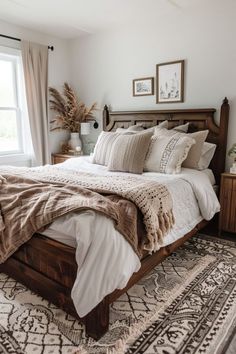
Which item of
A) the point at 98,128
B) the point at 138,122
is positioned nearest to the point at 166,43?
the point at 138,122

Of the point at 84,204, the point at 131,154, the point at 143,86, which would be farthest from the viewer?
the point at 143,86

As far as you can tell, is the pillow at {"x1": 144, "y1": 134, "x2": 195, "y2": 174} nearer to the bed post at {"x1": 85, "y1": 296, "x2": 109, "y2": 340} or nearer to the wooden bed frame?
the wooden bed frame

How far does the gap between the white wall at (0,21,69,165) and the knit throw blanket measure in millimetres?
2063

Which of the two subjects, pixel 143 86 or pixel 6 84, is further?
pixel 6 84

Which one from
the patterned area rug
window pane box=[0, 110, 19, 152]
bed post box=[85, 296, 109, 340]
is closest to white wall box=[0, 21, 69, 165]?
window pane box=[0, 110, 19, 152]

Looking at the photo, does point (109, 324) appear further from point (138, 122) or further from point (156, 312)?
point (138, 122)

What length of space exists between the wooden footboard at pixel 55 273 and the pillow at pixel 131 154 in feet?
3.15

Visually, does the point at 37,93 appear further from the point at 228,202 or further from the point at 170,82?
the point at 228,202

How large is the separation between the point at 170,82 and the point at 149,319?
2722mm

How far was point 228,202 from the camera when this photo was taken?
276 cm

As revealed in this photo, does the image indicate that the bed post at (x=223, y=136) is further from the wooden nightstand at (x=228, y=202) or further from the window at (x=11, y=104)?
the window at (x=11, y=104)

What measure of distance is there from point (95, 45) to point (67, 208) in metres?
3.30

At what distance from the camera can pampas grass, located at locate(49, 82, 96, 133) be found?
420 cm

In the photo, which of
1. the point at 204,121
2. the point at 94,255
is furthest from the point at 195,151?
the point at 94,255
